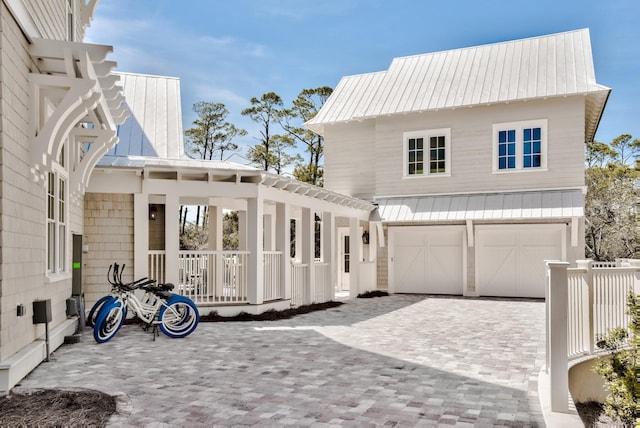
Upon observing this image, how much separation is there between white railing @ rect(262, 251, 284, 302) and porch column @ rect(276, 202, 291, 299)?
70 mm

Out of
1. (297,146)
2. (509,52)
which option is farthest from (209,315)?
(297,146)

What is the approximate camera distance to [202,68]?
113 feet

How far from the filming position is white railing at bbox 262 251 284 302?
12.0 m

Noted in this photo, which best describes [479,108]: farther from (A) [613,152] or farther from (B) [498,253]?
(A) [613,152]

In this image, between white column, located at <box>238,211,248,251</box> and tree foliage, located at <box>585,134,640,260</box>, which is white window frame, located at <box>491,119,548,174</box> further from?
tree foliage, located at <box>585,134,640,260</box>

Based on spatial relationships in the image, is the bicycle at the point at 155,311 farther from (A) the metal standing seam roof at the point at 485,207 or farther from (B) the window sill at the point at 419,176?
(B) the window sill at the point at 419,176

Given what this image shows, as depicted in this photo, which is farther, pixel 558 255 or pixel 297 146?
pixel 297 146

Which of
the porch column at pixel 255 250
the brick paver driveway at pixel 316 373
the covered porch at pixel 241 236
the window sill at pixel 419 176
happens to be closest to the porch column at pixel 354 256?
the covered porch at pixel 241 236

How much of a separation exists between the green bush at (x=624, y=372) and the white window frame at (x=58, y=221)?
23.1ft

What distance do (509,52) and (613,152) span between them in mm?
20117

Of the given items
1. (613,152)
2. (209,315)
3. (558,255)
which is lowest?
(209,315)

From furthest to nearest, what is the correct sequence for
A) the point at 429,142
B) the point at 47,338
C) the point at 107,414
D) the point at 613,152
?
the point at 613,152
the point at 429,142
the point at 47,338
the point at 107,414

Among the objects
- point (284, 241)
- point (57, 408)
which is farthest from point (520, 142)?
point (57, 408)

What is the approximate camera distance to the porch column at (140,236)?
34.8 ft
